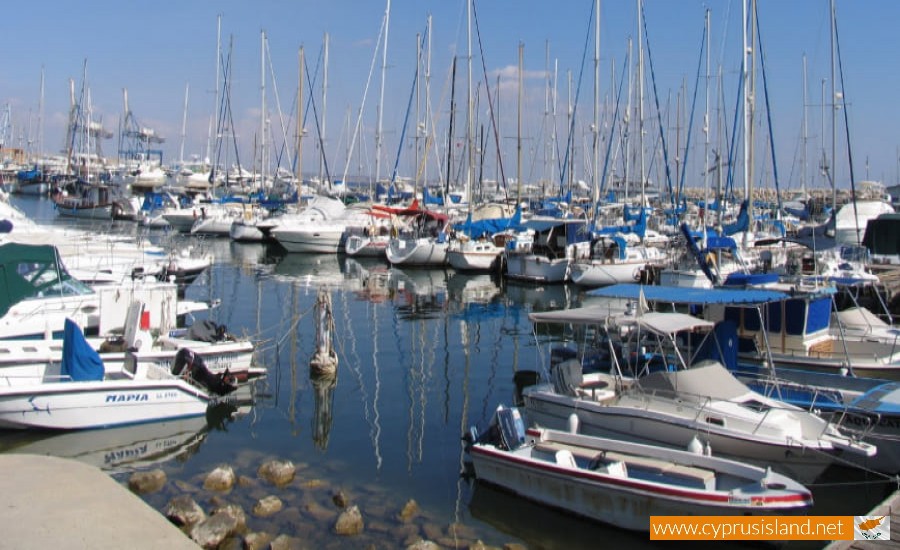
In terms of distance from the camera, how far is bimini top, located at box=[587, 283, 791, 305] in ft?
52.7

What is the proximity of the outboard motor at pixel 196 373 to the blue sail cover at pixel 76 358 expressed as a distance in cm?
203

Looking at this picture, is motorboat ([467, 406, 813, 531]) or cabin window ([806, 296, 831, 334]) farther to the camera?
cabin window ([806, 296, 831, 334])

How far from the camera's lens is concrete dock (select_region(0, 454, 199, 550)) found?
903cm

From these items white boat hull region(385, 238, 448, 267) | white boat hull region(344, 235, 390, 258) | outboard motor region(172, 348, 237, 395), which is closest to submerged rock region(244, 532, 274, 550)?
outboard motor region(172, 348, 237, 395)

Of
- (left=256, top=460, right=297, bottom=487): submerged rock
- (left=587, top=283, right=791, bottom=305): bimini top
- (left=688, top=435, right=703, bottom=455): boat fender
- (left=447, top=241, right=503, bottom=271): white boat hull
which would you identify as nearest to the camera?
(left=688, top=435, right=703, bottom=455): boat fender

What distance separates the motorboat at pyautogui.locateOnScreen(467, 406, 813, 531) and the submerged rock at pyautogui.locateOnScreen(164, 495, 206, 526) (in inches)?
172

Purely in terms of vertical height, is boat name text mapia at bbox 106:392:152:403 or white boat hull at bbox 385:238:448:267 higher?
white boat hull at bbox 385:238:448:267

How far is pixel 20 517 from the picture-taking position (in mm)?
9562

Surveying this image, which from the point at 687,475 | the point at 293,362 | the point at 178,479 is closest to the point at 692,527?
the point at 687,475

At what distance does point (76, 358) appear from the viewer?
15.4 metres

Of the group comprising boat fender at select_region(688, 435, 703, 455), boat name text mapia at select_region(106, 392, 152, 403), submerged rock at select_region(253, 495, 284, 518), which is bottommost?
submerged rock at select_region(253, 495, 284, 518)

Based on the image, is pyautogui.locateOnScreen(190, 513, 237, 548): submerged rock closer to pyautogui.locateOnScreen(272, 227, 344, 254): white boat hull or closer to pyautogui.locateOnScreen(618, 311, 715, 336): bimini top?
pyautogui.locateOnScreen(618, 311, 715, 336): bimini top

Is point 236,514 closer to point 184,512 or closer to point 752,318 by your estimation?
point 184,512

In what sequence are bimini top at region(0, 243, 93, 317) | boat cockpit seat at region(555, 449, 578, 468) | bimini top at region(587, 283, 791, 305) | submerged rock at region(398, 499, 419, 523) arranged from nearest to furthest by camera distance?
1. submerged rock at region(398, 499, 419, 523)
2. boat cockpit seat at region(555, 449, 578, 468)
3. bimini top at region(587, 283, 791, 305)
4. bimini top at region(0, 243, 93, 317)
